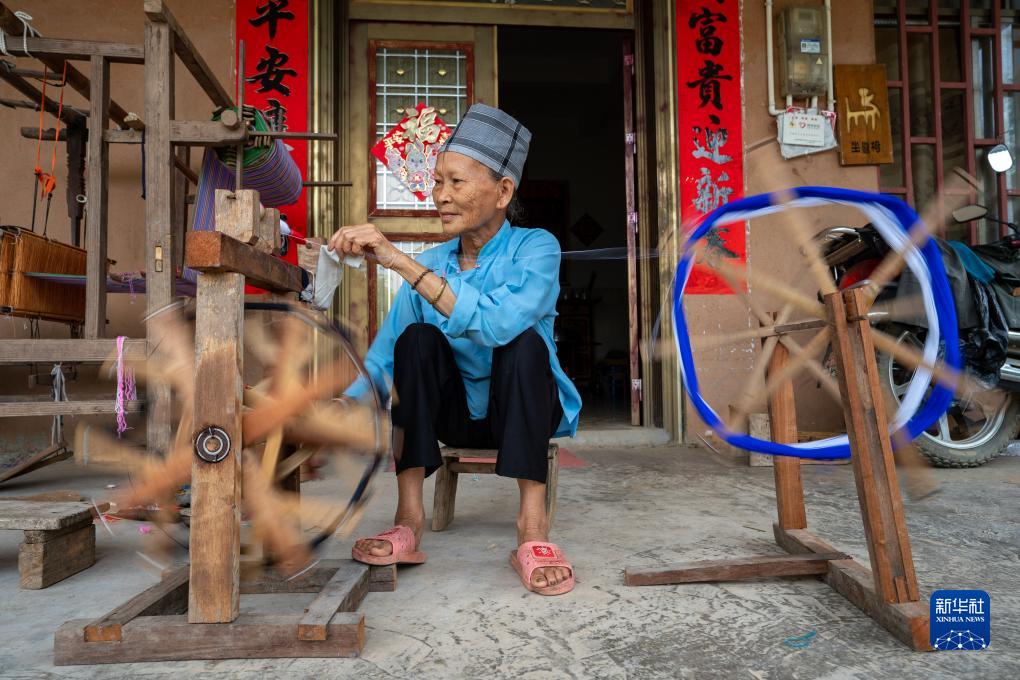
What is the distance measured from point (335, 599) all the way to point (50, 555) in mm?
826

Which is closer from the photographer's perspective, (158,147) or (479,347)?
(479,347)

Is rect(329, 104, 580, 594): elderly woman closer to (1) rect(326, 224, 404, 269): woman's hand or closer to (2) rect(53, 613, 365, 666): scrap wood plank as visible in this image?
(1) rect(326, 224, 404, 269): woman's hand

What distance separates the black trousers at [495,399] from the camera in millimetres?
1683

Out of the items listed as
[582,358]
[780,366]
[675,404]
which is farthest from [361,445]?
[582,358]

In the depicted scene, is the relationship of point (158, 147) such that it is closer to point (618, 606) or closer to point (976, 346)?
point (618, 606)

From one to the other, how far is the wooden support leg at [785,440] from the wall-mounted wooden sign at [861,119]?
9.25 ft

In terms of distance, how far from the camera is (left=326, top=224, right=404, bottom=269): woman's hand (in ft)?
4.91

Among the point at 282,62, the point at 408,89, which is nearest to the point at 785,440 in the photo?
the point at 408,89

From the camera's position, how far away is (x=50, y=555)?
1.64 m

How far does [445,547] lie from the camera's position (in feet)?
6.46

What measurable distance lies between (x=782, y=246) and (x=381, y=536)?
Result: 127 inches

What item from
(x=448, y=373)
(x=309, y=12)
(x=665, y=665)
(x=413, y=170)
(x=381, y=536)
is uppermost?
(x=309, y=12)

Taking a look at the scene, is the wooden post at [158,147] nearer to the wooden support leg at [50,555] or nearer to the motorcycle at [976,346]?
the wooden support leg at [50,555]

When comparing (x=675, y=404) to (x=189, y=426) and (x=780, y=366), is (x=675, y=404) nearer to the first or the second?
(x=780, y=366)
